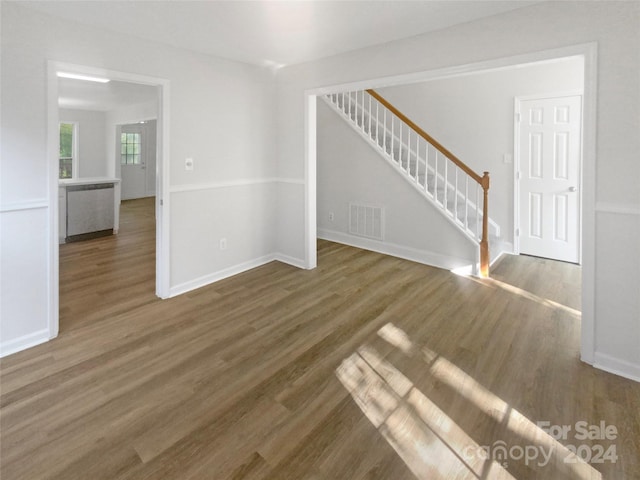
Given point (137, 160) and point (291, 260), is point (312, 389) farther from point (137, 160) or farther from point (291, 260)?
point (137, 160)

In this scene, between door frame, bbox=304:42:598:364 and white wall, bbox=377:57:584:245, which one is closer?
door frame, bbox=304:42:598:364

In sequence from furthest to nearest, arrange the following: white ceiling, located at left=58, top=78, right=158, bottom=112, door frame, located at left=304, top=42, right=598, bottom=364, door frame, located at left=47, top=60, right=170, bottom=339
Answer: white ceiling, located at left=58, top=78, right=158, bottom=112, door frame, located at left=47, top=60, right=170, bottom=339, door frame, located at left=304, top=42, right=598, bottom=364

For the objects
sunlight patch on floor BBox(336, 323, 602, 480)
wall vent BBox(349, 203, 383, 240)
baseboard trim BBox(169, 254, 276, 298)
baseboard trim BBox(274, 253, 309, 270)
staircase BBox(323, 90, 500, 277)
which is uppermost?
staircase BBox(323, 90, 500, 277)

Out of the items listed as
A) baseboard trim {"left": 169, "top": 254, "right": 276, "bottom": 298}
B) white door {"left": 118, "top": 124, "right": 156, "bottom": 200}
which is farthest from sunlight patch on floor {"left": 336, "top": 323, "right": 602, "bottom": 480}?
white door {"left": 118, "top": 124, "right": 156, "bottom": 200}

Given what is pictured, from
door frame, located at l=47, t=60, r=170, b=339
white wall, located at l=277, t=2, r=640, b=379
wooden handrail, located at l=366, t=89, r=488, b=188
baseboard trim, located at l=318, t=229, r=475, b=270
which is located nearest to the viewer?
white wall, located at l=277, t=2, r=640, b=379

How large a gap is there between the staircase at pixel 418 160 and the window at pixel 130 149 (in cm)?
766

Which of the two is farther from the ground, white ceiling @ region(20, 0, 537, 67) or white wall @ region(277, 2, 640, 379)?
white ceiling @ region(20, 0, 537, 67)

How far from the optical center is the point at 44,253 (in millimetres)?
2695

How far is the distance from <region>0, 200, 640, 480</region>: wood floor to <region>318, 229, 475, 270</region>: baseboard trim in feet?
2.50

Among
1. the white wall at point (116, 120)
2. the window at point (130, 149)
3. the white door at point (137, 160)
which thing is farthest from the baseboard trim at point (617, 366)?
the window at point (130, 149)

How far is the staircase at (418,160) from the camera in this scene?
178 inches

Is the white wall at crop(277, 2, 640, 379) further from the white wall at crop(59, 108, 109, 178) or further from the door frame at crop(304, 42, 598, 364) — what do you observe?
the white wall at crop(59, 108, 109, 178)

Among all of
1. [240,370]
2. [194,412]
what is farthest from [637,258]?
[194,412]

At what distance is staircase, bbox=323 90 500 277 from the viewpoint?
452cm
